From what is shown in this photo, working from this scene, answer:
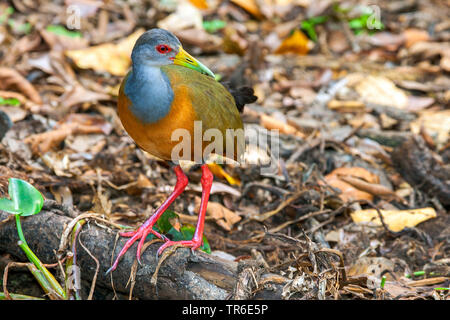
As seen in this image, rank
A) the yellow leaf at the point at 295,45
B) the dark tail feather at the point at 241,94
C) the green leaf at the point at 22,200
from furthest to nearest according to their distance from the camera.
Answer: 1. the yellow leaf at the point at 295,45
2. the dark tail feather at the point at 241,94
3. the green leaf at the point at 22,200

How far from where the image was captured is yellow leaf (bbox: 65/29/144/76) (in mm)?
5793

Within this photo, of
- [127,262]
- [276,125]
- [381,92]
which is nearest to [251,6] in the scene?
[381,92]

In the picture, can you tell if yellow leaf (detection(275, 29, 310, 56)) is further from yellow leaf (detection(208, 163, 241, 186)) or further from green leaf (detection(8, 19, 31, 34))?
green leaf (detection(8, 19, 31, 34))

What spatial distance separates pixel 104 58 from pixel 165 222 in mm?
2967

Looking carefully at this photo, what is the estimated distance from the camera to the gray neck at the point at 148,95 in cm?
325

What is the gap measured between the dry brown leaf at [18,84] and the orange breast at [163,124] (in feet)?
7.40

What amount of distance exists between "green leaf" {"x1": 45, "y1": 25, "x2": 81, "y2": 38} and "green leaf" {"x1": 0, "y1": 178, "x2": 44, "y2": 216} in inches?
146

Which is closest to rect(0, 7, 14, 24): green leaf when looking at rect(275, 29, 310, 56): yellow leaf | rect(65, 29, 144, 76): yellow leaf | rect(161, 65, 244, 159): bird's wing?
rect(65, 29, 144, 76): yellow leaf

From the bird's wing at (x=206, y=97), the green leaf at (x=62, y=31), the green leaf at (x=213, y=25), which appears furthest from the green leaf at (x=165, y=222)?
the green leaf at (x=213, y=25)

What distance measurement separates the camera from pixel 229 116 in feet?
12.3

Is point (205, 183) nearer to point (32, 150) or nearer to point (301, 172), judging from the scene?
point (301, 172)

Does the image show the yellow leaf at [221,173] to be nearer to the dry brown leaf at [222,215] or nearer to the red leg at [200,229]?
the dry brown leaf at [222,215]

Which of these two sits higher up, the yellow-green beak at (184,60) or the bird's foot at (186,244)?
the yellow-green beak at (184,60)
